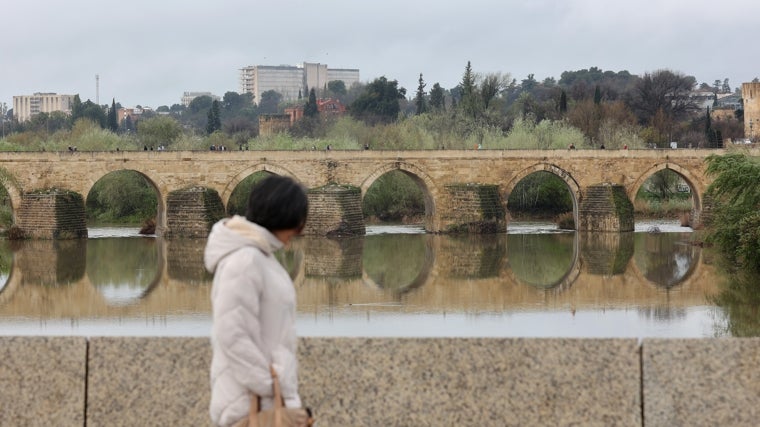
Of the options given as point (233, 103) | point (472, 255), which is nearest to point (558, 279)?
point (472, 255)

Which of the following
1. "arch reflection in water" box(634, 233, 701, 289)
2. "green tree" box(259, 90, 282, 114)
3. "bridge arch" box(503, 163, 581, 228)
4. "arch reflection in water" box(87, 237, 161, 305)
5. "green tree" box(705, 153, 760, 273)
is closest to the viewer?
"green tree" box(705, 153, 760, 273)

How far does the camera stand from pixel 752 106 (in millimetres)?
73375

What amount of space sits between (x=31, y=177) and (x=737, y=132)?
5351 centimetres

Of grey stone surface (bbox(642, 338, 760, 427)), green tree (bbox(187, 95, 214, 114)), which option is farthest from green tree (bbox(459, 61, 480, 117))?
green tree (bbox(187, 95, 214, 114))

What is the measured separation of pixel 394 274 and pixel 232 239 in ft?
83.7

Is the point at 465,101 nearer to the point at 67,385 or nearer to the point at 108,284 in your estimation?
the point at 108,284

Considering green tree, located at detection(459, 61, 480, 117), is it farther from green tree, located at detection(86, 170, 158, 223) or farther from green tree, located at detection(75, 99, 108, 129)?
green tree, located at detection(75, 99, 108, 129)

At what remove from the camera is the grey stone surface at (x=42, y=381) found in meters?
4.99

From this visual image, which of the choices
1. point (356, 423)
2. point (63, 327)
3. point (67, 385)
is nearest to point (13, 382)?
point (67, 385)

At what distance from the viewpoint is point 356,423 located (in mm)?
4949

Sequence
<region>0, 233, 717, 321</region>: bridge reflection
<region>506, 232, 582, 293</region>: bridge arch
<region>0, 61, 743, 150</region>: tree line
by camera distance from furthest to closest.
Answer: <region>0, 61, 743, 150</region>: tree line → <region>506, 232, 582, 293</region>: bridge arch → <region>0, 233, 717, 321</region>: bridge reflection

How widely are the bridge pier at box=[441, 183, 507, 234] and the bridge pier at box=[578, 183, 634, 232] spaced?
3062 mm

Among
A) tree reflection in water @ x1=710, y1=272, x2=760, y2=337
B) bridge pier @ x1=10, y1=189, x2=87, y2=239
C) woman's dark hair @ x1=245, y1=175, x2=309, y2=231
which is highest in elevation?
woman's dark hair @ x1=245, y1=175, x2=309, y2=231

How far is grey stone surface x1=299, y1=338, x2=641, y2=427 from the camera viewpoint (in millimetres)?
4898
